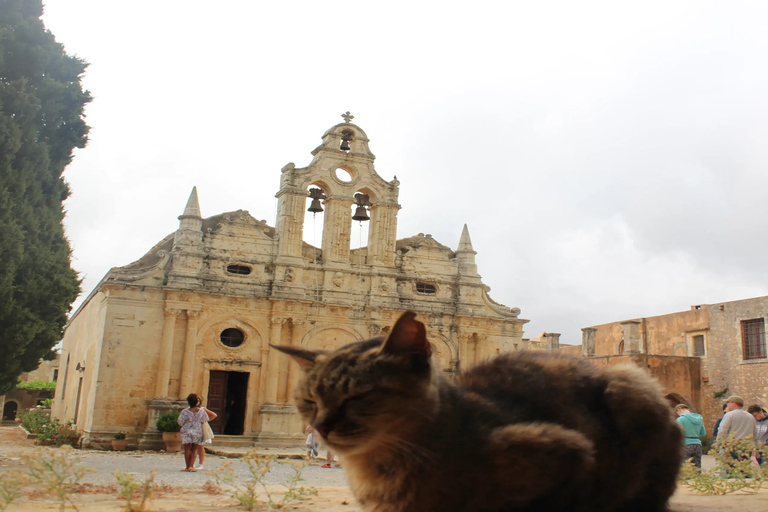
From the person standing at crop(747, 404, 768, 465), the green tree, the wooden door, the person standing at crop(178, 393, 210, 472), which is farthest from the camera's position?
the wooden door

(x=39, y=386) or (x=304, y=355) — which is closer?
(x=304, y=355)

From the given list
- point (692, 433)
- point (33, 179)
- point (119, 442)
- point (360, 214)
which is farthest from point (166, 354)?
point (692, 433)

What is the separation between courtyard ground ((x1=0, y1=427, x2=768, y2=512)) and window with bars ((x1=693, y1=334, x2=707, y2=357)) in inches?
738

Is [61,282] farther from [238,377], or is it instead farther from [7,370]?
[238,377]

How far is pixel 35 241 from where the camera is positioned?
53.5 ft

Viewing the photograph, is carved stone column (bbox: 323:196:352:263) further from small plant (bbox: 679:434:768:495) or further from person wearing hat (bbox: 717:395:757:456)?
small plant (bbox: 679:434:768:495)

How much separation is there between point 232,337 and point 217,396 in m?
1.99

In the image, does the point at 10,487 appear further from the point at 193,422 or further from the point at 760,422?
the point at 760,422

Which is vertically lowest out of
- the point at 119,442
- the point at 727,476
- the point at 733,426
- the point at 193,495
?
the point at 119,442

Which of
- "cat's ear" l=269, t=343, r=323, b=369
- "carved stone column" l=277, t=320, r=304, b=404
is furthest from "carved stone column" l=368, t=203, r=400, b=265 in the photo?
"cat's ear" l=269, t=343, r=323, b=369

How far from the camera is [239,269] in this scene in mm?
22312

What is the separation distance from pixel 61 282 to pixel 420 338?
660 inches

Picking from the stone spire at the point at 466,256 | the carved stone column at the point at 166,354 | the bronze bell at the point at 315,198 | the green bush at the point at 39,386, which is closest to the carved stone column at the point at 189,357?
the carved stone column at the point at 166,354

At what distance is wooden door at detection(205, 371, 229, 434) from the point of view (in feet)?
69.5
